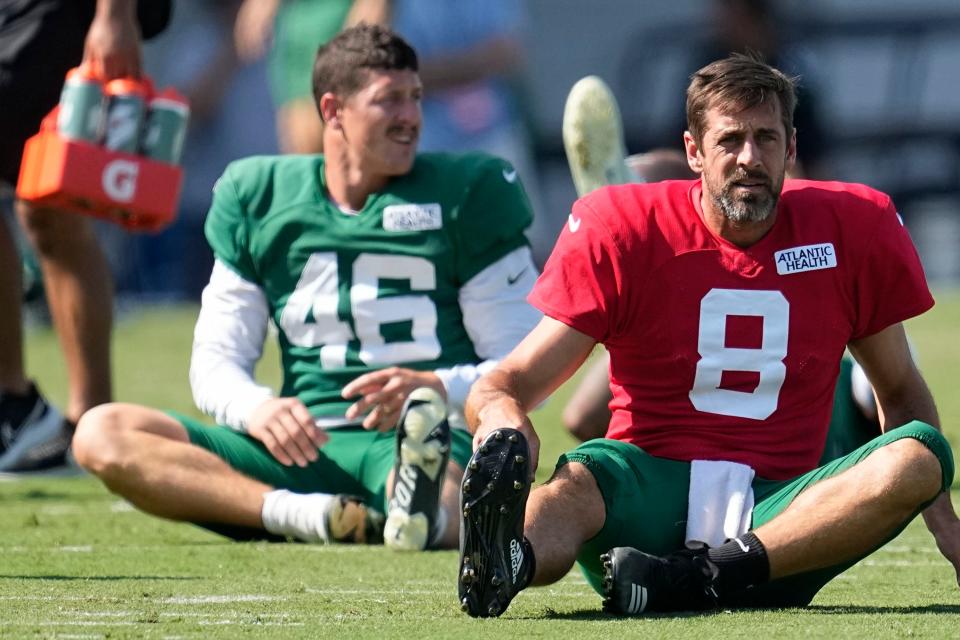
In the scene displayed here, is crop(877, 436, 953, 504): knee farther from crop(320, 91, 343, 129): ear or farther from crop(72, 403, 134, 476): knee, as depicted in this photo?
crop(320, 91, 343, 129): ear

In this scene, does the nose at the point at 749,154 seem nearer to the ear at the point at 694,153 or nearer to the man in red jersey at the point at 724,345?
the man in red jersey at the point at 724,345

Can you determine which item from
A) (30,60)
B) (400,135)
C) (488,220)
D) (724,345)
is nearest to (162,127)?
(30,60)

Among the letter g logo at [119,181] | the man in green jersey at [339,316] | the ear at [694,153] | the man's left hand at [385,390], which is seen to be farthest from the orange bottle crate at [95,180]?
the ear at [694,153]

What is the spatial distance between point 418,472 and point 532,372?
826 mm

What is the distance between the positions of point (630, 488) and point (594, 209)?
0.58m

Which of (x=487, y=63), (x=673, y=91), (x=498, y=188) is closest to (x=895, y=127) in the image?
(x=673, y=91)

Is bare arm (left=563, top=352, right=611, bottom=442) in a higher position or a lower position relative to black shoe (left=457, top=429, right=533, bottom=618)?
lower

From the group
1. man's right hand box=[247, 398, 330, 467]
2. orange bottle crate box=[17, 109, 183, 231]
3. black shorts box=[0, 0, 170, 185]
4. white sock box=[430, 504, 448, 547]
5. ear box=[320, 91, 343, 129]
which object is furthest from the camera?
black shorts box=[0, 0, 170, 185]

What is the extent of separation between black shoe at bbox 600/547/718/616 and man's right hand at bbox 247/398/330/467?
1.33 metres

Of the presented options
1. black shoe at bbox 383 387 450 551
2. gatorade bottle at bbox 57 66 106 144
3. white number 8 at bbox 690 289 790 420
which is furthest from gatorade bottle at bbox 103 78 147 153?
white number 8 at bbox 690 289 790 420

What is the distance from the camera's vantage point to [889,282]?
4.30m

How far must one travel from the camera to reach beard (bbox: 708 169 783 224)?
4180 millimetres

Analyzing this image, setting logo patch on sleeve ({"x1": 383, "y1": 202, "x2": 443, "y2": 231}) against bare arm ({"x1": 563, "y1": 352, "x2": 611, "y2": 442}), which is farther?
bare arm ({"x1": 563, "y1": 352, "x2": 611, "y2": 442})

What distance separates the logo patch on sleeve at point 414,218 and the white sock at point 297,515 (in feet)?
2.49
